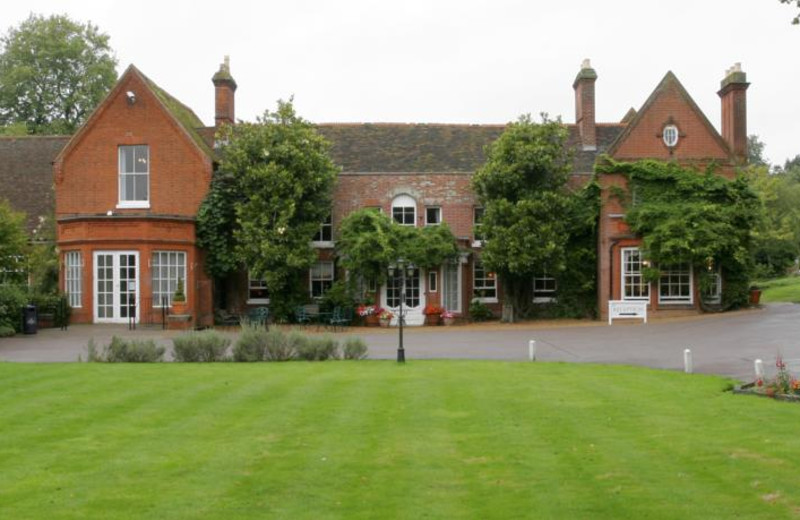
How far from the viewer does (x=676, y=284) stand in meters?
34.0

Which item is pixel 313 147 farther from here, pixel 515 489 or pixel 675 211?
pixel 515 489

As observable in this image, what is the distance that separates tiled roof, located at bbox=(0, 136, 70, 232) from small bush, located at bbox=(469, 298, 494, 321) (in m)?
18.8

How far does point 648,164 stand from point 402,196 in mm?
10281

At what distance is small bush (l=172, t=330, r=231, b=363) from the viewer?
19438mm

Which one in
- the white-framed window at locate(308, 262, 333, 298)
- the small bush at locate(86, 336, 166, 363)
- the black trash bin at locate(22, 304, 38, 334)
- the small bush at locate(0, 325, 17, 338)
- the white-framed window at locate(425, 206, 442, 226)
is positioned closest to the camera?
the small bush at locate(86, 336, 166, 363)

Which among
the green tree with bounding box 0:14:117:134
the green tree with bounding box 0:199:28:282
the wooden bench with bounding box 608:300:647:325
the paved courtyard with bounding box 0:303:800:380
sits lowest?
the paved courtyard with bounding box 0:303:800:380

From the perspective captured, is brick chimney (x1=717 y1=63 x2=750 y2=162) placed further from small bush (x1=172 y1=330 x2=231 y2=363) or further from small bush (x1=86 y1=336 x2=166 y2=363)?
small bush (x1=86 y1=336 x2=166 y2=363)

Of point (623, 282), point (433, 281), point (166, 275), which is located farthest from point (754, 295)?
point (166, 275)

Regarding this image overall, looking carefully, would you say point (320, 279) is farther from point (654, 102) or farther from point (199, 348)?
point (199, 348)

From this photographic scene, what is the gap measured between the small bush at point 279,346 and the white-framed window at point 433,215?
17132mm

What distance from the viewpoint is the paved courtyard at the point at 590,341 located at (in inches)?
777

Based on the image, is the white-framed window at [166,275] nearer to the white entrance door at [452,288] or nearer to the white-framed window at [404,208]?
the white-framed window at [404,208]

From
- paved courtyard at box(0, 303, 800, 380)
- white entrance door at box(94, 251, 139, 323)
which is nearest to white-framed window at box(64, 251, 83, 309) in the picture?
white entrance door at box(94, 251, 139, 323)

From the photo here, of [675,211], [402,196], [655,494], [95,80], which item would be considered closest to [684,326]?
[675,211]
